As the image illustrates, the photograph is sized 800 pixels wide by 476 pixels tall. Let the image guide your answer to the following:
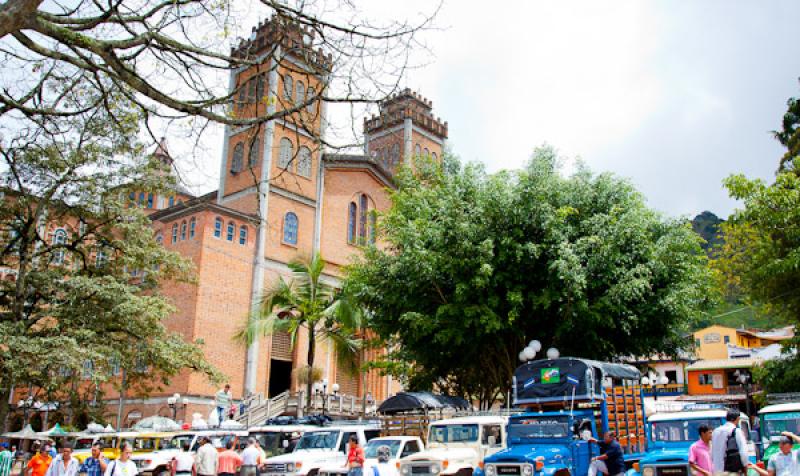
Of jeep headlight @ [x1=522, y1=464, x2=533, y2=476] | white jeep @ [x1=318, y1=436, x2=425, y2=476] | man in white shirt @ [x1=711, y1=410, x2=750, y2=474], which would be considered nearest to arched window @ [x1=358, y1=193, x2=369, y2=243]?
white jeep @ [x1=318, y1=436, x2=425, y2=476]

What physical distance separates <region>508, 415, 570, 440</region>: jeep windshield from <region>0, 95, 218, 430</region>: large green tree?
39.9 feet

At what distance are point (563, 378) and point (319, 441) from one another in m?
5.95

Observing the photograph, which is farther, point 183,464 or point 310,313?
point 310,313

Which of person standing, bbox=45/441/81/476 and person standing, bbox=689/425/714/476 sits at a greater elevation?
person standing, bbox=689/425/714/476

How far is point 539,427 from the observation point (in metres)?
13.9

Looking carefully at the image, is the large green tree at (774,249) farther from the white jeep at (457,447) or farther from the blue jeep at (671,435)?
the white jeep at (457,447)

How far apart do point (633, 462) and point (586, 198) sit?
9.85 meters

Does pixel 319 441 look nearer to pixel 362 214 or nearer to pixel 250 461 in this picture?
pixel 250 461

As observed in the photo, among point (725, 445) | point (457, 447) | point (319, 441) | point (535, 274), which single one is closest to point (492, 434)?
point (457, 447)

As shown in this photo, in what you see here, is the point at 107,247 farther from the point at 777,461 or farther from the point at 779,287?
the point at 779,287

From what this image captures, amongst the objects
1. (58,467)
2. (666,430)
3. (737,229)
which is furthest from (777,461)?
(737,229)

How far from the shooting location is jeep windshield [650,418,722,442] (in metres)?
13.1

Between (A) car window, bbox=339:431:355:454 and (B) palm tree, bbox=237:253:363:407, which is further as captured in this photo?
(B) palm tree, bbox=237:253:363:407

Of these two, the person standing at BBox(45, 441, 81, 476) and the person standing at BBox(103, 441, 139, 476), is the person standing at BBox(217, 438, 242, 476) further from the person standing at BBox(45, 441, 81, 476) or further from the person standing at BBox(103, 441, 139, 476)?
the person standing at BBox(45, 441, 81, 476)
